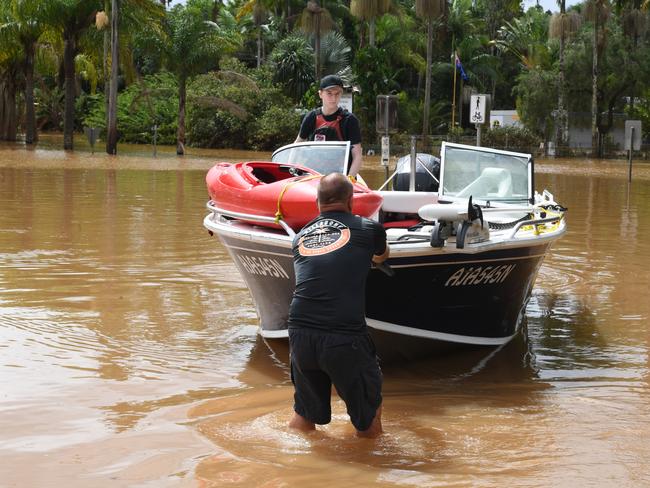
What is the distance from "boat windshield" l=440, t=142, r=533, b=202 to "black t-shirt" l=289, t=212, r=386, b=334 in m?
4.01

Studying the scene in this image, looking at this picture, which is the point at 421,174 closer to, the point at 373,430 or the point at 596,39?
the point at 373,430

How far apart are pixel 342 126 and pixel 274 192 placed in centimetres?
164

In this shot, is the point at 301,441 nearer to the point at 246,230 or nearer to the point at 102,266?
the point at 246,230

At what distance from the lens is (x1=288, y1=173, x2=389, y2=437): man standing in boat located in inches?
211

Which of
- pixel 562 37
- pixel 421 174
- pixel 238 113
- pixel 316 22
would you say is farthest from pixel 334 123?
pixel 562 37

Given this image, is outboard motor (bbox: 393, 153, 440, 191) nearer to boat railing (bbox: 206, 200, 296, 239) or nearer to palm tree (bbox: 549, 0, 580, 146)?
boat railing (bbox: 206, 200, 296, 239)

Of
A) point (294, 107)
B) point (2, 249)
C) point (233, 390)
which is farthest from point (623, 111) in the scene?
point (233, 390)

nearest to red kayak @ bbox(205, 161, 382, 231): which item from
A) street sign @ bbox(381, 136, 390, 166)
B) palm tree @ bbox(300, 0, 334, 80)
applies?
street sign @ bbox(381, 136, 390, 166)

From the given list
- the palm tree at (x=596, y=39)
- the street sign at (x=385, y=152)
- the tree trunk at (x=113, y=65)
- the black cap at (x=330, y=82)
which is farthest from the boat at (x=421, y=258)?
the palm tree at (x=596, y=39)

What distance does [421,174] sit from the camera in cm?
1009

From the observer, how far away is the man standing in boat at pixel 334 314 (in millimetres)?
5348

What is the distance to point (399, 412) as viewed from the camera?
21.4ft

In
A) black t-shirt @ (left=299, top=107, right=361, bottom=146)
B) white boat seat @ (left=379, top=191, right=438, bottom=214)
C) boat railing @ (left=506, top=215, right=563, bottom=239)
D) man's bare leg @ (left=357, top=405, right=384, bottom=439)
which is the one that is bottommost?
man's bare leg @ (left=357, top=405, right=384, bottom=439)

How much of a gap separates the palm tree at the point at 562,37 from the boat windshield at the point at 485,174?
43.9 metres
